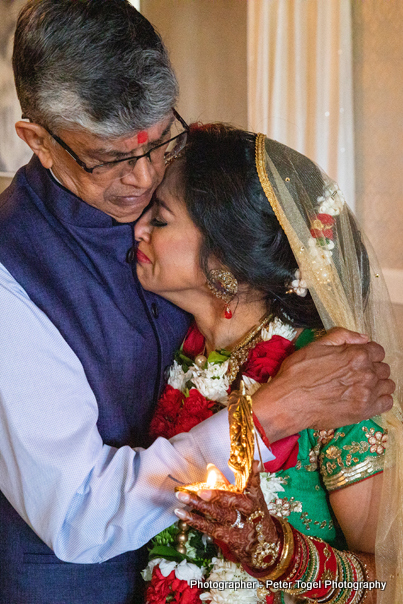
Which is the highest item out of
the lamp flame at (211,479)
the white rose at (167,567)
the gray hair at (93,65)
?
the gray hair at (93,65)

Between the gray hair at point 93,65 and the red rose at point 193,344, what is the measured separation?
77 centimetres

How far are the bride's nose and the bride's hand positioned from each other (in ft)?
2.87

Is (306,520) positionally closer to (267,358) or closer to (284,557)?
(284,557)

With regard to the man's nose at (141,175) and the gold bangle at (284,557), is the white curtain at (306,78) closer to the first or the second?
the man's nose at (141,175)

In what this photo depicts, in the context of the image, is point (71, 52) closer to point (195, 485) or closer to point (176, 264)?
point (176, 264)

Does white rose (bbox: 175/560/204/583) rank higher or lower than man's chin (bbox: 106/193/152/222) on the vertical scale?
lower

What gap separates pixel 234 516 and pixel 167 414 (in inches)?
25.2

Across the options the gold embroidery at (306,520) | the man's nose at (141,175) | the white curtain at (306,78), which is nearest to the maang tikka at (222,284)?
the man's nose at (141,175)

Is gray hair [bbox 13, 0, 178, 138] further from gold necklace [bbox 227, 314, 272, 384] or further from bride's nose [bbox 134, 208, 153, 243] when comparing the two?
gold necklace [bbox 227, 314, 272, 384]

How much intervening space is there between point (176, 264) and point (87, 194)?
0.34 metres

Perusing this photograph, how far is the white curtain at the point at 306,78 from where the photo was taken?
9.24ft

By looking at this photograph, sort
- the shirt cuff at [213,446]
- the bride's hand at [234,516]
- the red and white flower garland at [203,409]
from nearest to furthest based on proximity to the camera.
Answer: the bride's hand at [234,516], the shirt cuff at [213,446], the red and white flower garland at [203,409]

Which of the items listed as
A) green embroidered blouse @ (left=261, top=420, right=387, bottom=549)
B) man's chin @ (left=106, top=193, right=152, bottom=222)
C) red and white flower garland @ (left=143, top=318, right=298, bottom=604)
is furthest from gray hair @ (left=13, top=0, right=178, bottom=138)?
green embroidered blouse @ (left=261, top=420, right=387, bottom=549)

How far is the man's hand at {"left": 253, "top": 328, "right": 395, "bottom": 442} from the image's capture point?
1442 mm
